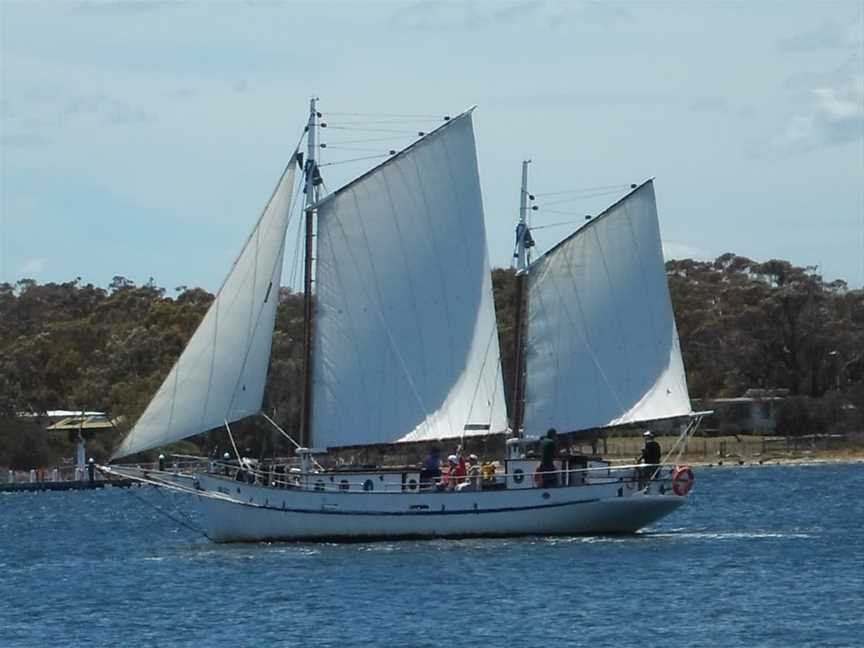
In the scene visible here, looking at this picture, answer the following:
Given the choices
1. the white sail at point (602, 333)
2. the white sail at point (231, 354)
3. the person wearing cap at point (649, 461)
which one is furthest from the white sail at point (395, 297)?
the person wearing cap at point (649, 461)

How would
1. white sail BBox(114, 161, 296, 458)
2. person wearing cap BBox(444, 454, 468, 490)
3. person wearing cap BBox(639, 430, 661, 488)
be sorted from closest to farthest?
white sail BBox(114, 161, 296, 458), person wearing cap BBox(444, 454, 468, 490), person wearing cap BBox(639, 430, 661, 488)

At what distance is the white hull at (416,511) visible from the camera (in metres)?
59.6

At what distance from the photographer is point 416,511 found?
5953 cm

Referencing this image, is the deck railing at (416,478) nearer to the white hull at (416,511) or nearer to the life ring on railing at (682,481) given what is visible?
the white hull at (416,511)

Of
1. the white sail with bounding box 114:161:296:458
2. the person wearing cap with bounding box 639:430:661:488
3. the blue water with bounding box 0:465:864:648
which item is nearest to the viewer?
the blue water with bounding box 0:465:864:648

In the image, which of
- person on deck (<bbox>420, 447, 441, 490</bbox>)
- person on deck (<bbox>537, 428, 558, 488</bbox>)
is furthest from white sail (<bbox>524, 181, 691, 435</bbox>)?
person on deck (<bbox>420, 447, 441, 490</bbox>)

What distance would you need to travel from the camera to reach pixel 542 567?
53.5 metres

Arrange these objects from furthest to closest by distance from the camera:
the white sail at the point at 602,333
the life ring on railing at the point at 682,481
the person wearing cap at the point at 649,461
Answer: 1. the white sail at the point at 602,333
2. the person wearing cap at the point at 649,461
3. the life ring on railing at the point at 682,481

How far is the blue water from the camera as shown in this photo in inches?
1687

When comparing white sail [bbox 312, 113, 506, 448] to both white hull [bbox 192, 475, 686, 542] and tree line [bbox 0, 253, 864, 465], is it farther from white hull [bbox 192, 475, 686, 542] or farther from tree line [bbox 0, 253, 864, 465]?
tree line [bbox 0, 253, 864, 465]

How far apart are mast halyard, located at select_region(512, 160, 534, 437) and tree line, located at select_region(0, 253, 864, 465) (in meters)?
56.3

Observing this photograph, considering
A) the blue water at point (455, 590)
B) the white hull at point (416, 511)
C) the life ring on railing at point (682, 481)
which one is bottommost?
the blue water at point (455, 590)

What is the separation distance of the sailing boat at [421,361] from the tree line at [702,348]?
58.4m

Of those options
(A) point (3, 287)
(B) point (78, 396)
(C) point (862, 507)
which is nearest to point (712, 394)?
(B) point (78, 396)
